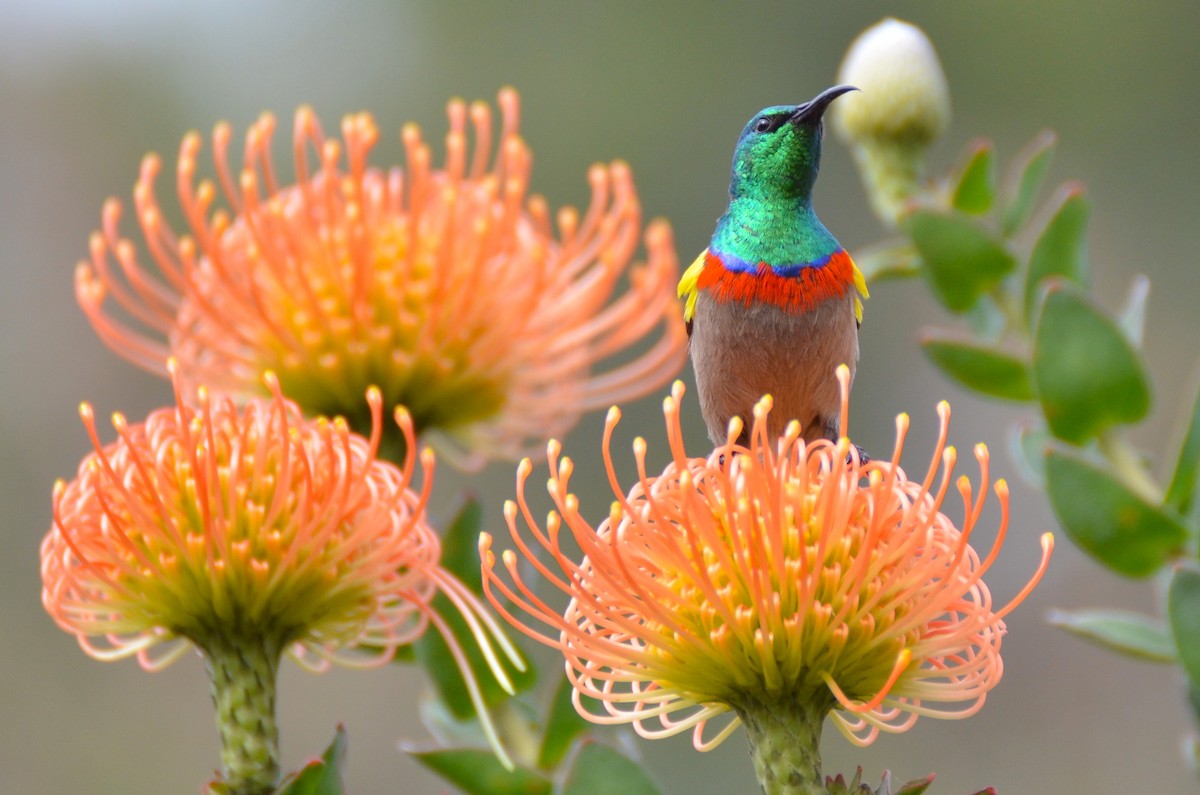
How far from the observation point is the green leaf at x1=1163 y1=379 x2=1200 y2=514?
1812mm

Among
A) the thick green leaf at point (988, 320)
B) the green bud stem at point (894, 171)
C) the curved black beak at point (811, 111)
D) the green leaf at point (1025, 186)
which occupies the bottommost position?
the thick green leaf at point (988, 320)

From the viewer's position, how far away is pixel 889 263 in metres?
2.03

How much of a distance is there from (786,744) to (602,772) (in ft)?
0.64

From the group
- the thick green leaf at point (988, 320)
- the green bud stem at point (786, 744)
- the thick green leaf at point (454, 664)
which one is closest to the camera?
the green bud stem at point (786, 744)

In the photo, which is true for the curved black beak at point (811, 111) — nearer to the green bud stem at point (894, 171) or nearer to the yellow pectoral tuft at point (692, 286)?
the yellow pectoral tuft at point (692, 286)

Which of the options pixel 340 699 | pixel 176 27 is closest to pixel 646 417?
pixel 340 699

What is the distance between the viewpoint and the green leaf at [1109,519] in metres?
1.74

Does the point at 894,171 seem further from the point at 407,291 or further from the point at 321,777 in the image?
the point at 321,777

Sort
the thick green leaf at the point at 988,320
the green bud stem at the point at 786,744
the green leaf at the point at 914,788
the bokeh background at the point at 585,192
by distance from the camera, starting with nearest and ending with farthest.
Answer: the green leaf at the point at 914,788
the green bud stem at the point at 786,744
the thick green leaf at the point at 988,320
the bokeh background at the point at 585,192

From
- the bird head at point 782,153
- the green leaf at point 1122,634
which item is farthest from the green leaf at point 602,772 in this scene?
the bird head at point 782,153

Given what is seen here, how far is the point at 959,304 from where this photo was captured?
204 cm

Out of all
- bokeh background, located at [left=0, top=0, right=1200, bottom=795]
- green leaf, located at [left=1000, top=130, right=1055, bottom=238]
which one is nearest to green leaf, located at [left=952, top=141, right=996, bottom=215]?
green leaf, located at [left=1000, top=130, right=1055, bottom=238]

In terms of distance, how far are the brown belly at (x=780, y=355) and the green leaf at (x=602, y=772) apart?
0.47m

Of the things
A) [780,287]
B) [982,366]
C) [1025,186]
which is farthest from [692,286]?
[1025,186]
